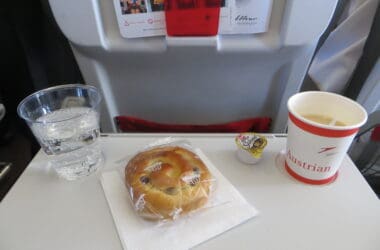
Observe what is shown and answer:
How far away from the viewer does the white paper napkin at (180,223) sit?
1.35 feet

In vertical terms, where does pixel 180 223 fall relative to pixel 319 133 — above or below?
below

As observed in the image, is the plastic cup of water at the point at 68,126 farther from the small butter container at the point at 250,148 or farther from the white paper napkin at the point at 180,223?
the small butter container at the point at 250,148

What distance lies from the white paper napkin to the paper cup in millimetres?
128

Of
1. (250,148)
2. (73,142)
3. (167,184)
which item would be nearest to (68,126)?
(73,142)

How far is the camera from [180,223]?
44cm

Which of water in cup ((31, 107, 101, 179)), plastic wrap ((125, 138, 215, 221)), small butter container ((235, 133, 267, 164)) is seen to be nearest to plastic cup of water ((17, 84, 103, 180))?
water in cup ((31, 107, 101, 179))

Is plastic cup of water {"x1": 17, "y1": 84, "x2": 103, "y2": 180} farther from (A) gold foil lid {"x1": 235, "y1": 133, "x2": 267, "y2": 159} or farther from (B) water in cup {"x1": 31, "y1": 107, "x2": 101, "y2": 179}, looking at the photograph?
(A) gold foil lid {"x1": 235, "y1": 133, "x2": 267, "y2": 159}

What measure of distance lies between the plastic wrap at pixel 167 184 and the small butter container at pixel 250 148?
10 centimetres

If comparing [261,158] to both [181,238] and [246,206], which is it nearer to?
[246,206]

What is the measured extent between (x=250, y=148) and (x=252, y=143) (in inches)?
0.5

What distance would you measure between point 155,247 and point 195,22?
374mm

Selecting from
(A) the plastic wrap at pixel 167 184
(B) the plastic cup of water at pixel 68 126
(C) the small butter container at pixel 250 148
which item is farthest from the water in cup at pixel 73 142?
(C) the small butter container at pixel 250 148

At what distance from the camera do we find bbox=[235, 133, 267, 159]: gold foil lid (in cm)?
54

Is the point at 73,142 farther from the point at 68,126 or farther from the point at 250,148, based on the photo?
the point at 250,148
